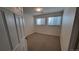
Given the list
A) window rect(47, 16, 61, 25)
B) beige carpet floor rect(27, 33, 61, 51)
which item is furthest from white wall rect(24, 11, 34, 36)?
window rect(47, 16, 61, 25)

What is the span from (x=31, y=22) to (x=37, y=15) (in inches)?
5.5

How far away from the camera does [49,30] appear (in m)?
1.17

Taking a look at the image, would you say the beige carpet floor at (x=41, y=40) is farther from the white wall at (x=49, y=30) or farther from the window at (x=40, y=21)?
the window at (x=40, y=21)

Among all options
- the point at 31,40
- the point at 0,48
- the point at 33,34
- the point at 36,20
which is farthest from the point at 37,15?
the point at 0,48

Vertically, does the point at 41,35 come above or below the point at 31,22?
below

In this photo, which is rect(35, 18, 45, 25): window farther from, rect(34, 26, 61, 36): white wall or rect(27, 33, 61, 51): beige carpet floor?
rect(27, 33, 61, 51): beige carpet floor

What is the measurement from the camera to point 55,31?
3.52ft

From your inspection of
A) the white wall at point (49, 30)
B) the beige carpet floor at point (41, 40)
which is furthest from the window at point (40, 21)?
the beige carpet floor at point (41, 40)

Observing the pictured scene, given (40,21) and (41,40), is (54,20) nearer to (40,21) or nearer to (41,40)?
(40,21)

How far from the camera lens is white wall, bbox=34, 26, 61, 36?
1.05 meters

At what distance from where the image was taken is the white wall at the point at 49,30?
1052 millimetres

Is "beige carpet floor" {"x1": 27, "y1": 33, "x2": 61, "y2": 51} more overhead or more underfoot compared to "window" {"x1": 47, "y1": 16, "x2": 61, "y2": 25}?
more underfoot

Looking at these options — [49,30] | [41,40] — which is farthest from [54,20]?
[41,40]
